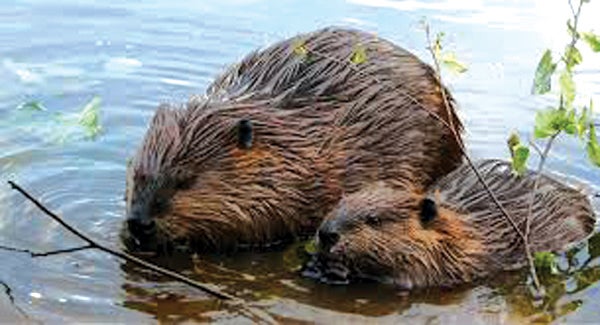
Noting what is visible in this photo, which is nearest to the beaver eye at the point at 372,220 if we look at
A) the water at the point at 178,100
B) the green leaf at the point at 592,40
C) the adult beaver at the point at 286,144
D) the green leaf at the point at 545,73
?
the water at the point at 178,100

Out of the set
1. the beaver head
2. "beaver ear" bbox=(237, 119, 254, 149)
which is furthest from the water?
"beaver ear" bbox=(237, 119, 254, 149)

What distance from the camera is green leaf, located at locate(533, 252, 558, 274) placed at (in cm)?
458

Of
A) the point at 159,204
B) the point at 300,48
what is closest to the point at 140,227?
the point at 159,204

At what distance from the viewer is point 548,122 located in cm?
415

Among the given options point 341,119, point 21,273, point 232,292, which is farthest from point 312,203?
point 21,273

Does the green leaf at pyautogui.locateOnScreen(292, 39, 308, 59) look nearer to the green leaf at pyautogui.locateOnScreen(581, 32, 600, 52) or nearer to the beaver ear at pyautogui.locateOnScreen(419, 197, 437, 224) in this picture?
the beaver ear at pyautogui.locateOnScreen(419, 197, 437, 224)

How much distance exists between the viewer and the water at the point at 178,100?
413 cm

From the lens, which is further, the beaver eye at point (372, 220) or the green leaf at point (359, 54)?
the green leaf at point (359, 54)

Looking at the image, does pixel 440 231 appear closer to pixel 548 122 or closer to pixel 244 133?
pixel 548 122

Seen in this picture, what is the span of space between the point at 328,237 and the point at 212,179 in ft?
1.84

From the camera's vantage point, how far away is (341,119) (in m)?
5.08

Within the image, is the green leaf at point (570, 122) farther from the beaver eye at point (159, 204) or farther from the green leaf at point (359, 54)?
the beaver eye at point (159, 204)

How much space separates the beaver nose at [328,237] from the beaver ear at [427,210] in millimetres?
405

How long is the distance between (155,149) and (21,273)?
73cm
